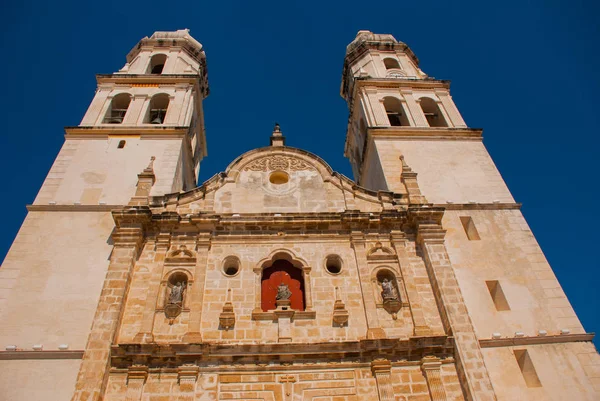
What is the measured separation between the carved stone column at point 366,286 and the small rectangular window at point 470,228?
10.9 feet

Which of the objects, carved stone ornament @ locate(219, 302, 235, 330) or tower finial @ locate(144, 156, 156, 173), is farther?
tower finial @ locate(144, 156, 156, 173)

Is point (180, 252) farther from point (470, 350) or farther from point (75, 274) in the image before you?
point (470, 350)

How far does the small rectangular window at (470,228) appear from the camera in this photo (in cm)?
1511

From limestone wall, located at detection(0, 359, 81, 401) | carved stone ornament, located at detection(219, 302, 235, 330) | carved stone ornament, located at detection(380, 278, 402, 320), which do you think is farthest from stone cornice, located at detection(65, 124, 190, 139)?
carved stone ornament, located at detection(380, 278, 402, 320)

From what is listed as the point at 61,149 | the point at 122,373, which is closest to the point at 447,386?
the point at 122,373

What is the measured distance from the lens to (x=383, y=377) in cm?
1137

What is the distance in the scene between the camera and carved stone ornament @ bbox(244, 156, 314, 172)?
664 inches

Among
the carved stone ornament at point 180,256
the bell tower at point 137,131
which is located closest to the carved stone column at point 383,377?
the carved stone ornament at point 180,256

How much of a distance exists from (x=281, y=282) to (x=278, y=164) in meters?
4.72

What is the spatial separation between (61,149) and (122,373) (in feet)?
32.4

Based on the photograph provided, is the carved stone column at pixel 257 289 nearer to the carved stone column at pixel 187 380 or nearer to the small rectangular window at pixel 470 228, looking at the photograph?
the carved stone column at pixel 187 380

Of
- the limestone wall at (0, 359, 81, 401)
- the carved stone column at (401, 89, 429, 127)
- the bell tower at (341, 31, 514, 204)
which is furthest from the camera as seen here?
the carved stone column at (401, 89, 429, 127)

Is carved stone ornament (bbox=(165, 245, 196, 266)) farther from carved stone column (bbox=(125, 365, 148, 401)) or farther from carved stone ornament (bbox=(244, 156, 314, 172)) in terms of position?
carved stone ornament (bbox=(244, 156, 314, 172))

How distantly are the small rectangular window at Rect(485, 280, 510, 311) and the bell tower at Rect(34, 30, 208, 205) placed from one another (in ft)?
33.1
